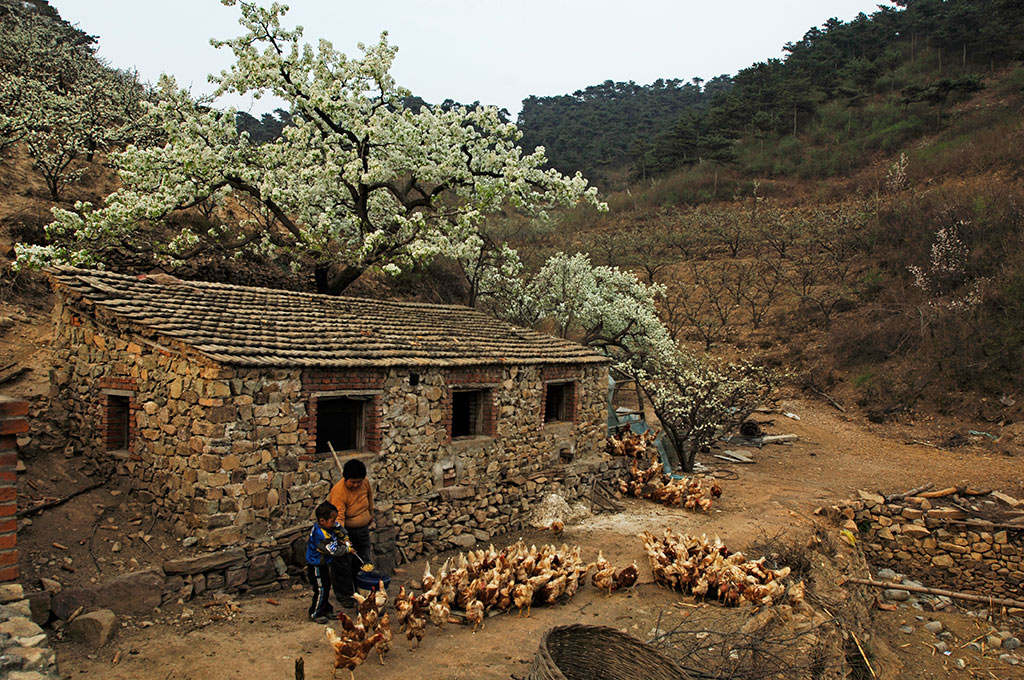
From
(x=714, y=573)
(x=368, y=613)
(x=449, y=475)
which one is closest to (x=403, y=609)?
(x=368, y=613)

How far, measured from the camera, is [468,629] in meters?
7.21

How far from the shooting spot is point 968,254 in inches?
851

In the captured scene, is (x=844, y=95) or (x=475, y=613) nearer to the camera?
(x=475, y=613)

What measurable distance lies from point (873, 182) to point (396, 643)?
114 ft

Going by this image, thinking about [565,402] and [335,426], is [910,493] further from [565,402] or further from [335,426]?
[335,426]

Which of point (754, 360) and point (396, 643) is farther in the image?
point (754, 360)

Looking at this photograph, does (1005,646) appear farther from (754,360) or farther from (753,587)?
(754,360)

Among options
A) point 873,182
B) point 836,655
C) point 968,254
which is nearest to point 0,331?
point 836,655

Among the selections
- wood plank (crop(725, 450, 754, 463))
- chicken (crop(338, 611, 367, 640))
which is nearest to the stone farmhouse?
chicken (crop(338, 611, 367, 640))

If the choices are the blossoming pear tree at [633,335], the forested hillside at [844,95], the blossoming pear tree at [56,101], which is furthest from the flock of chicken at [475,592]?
the forested hillside at [844,95]

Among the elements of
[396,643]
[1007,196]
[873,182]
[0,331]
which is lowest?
[396,643]

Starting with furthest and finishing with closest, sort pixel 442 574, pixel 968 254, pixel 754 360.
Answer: pixel 754 360
pixel 968 254
pixel 442 574

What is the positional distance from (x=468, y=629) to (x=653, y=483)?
683 centimetres

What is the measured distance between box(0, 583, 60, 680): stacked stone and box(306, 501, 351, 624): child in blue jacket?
2431mm
